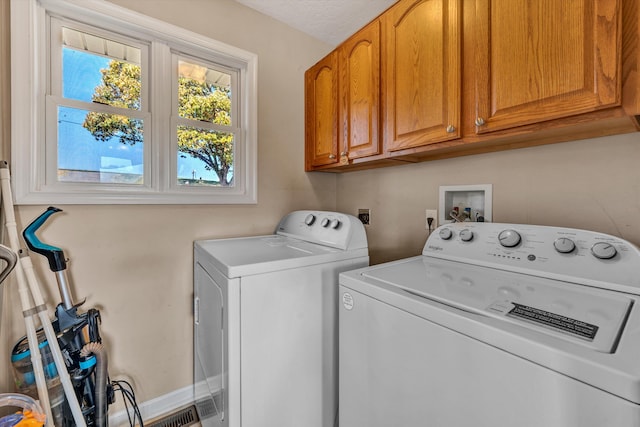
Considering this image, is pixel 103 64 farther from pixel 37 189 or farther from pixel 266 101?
pixel 266 101

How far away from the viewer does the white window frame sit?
121 centimetres

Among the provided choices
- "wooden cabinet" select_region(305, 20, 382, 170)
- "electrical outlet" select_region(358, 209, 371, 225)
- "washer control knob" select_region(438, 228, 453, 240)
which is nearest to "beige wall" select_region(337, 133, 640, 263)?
"electrical outlet" select_region(358, 209, 371, 225)

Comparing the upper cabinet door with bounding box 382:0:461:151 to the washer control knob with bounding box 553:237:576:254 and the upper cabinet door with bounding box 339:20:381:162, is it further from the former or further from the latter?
the washer control knob with bounding box 553:237:576:254

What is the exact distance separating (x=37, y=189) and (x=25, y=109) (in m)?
0.36

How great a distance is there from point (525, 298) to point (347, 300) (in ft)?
1.78

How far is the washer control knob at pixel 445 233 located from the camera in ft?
4.18

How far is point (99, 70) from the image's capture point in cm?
147

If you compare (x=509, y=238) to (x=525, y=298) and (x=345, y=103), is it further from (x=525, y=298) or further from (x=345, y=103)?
(x=345, y=103)

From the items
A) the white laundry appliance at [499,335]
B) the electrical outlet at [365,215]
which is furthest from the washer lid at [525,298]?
the electrical outlet at [365,215]

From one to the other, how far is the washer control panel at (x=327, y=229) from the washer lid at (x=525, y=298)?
301 mm

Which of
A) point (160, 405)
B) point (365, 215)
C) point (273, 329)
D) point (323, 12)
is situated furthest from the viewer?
point (365, 215)

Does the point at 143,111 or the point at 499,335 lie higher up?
the point at 143,111

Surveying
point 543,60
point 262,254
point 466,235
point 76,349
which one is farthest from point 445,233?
point 76,349

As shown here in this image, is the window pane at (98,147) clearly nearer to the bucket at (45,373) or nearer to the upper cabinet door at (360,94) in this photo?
the bucket at (45,373)
